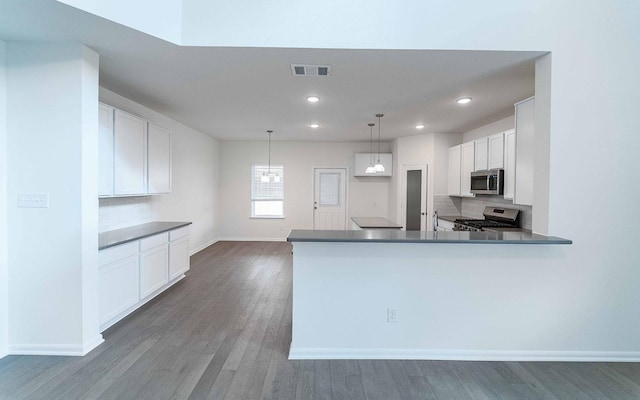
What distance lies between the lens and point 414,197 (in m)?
6.46

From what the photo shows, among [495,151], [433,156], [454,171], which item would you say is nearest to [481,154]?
[495,151]

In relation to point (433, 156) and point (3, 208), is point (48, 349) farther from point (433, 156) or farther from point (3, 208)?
point (433, 156)

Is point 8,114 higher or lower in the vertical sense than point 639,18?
lower

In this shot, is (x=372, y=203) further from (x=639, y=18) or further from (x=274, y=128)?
(x=639, y=18)

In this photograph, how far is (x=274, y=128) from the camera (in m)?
6.03

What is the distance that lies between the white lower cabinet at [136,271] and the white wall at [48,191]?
312 mm

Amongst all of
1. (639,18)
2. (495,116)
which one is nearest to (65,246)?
(639,18)

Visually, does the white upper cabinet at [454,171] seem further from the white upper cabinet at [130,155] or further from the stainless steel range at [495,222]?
the white upper cabinet at [130,155]

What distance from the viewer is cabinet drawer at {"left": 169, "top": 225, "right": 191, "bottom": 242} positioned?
416cm

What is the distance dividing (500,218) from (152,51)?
192 inches

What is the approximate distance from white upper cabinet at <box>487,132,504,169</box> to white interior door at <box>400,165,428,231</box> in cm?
171

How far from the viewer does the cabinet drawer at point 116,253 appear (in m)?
2.86

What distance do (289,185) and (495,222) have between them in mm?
4702

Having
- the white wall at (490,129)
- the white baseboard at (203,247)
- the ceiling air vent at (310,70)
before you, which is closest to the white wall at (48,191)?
the ceiling air vent at (310,70)
